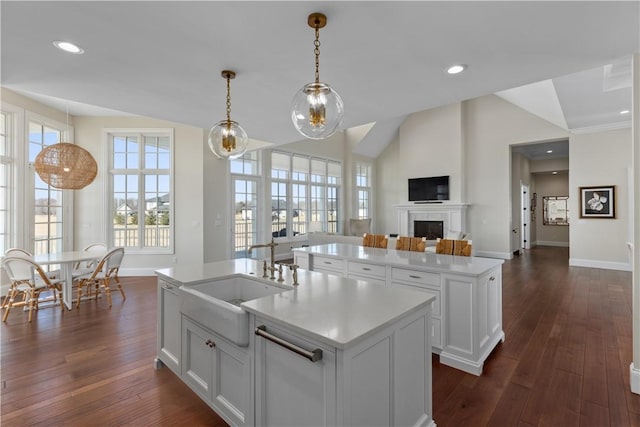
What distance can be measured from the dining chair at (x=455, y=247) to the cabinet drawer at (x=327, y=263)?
112 cm

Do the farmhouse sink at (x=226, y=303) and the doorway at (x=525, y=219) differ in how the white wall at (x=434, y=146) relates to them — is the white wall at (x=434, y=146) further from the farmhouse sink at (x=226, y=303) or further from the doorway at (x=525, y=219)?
the farmhouse sink at (x=226, y=303)

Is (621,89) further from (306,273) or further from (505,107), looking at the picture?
(306,273)

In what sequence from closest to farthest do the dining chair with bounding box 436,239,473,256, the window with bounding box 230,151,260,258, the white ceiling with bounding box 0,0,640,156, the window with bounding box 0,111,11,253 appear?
the white ceiling with bounding box 0,0,640,156 < the dining chair with bounding box 436,239,473,256 < the window with bounding box 0,111,11,253 < the window with bounding box 230,151,260,258

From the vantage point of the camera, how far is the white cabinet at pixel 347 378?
1230 mm

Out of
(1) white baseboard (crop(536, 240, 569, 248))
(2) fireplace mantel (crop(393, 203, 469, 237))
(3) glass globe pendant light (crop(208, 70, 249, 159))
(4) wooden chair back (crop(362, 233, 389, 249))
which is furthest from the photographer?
(1) white baseboard (crop(536, 240, 569, 248))

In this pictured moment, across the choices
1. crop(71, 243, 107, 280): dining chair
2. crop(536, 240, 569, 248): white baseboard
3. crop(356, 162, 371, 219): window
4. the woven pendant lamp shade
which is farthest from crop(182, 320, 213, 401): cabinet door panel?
crop(536, 240, 569, 248): white baseboard

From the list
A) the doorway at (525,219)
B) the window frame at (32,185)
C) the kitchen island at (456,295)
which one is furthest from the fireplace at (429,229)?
the window frame at (32,185)

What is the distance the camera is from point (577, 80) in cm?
390

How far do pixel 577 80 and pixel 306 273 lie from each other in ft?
14.3

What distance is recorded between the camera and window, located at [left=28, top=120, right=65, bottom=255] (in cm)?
517

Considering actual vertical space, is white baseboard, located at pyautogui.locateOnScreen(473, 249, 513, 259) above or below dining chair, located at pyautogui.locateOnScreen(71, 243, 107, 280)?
below

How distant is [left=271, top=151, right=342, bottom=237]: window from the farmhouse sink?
5.28m

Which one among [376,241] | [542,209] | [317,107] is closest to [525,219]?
[542,209]

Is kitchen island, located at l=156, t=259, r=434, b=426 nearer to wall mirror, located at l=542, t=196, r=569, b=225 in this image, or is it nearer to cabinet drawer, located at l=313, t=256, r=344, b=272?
cabinet drawer, located at l=313, t=256, r=344, b=272
